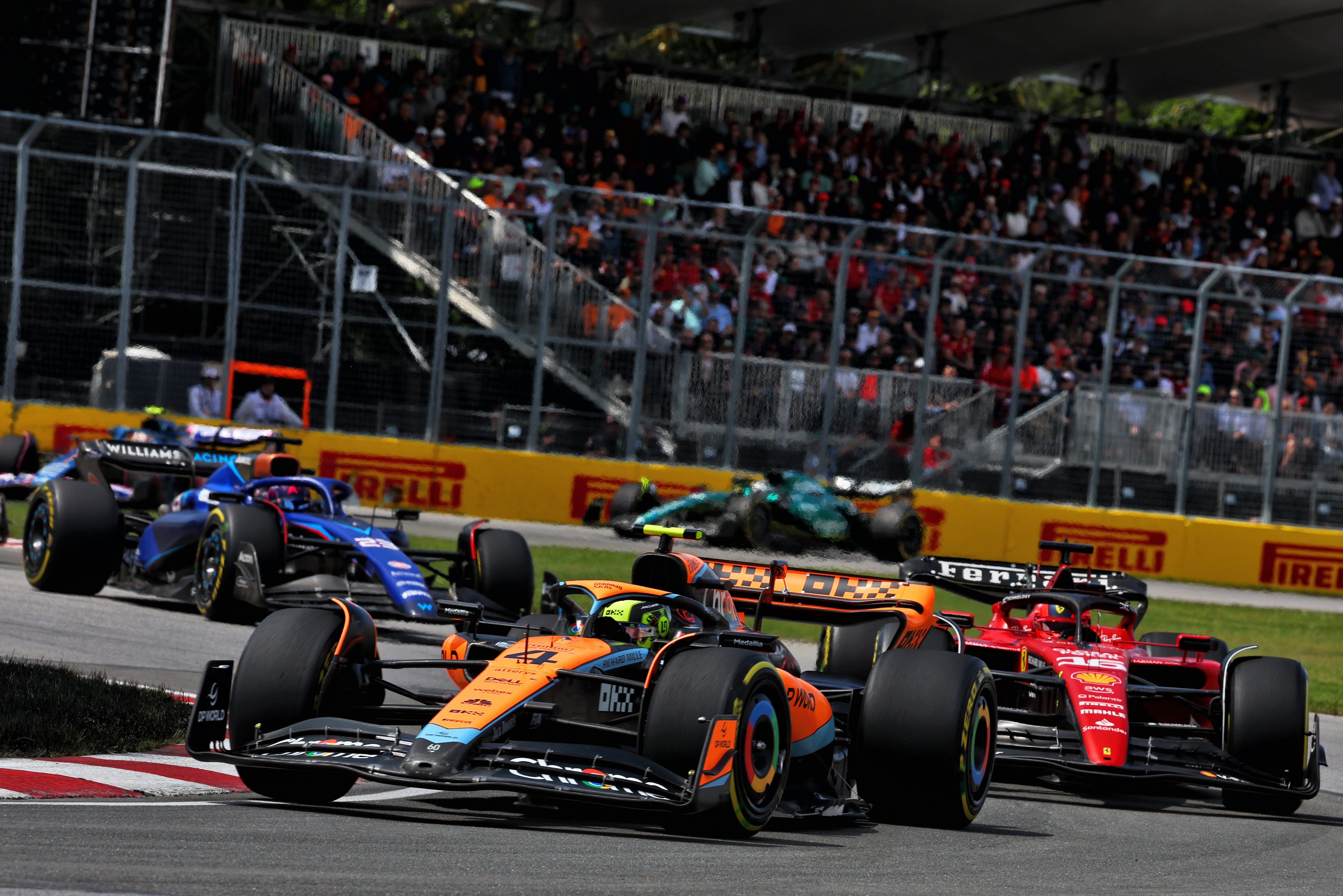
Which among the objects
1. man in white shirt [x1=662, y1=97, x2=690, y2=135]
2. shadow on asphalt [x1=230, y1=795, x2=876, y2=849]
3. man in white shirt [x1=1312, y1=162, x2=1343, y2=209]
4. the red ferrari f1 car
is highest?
man in white shirt [x1=1312, y1=162, x2=1343, y2=209]

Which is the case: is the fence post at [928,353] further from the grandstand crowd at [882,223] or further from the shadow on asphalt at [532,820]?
the shadow on asphalt at [532,820]

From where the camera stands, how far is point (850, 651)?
9.67 metres

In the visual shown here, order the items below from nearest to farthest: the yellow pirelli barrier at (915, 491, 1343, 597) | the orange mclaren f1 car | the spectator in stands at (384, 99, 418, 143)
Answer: the orange mclaren f1 car → the yellow pirelli barrier at (915, 491, 1343, 597) → the spectator in stands at (384, 99, 418, 143)

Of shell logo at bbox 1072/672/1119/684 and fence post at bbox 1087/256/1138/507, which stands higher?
fence post at bbox 1087/256/1138/507

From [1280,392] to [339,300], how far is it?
1109cm

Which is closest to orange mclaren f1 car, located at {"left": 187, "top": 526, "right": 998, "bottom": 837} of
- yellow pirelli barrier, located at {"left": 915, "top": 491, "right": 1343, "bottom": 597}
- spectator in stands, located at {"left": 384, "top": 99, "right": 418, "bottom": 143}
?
yellow pirelli barrier, located at {"left": 915, "top": 491, "right": 1343, "bottom": 597}

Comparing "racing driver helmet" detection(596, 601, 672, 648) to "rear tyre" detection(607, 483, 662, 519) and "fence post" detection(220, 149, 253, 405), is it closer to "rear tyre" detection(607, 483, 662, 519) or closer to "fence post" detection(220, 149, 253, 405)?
"rear tyre" detection(607, 483, 662, 519)

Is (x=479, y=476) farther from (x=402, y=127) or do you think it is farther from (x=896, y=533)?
(x=402, y=127)

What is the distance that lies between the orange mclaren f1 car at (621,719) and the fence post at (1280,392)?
15284mm

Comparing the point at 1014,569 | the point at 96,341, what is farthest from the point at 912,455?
the point at 1014,569

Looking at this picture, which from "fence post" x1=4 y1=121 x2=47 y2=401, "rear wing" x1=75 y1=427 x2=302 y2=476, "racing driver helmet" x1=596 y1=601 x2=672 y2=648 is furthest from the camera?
"fence post" x1=4 y1=121 x2=47 y2=401

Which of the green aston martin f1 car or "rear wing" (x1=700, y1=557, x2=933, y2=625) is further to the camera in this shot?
the green aston martin f1 car

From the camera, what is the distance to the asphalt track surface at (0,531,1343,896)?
16.4 ft

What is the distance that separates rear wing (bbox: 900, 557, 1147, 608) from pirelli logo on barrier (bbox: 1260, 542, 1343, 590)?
12712mm
